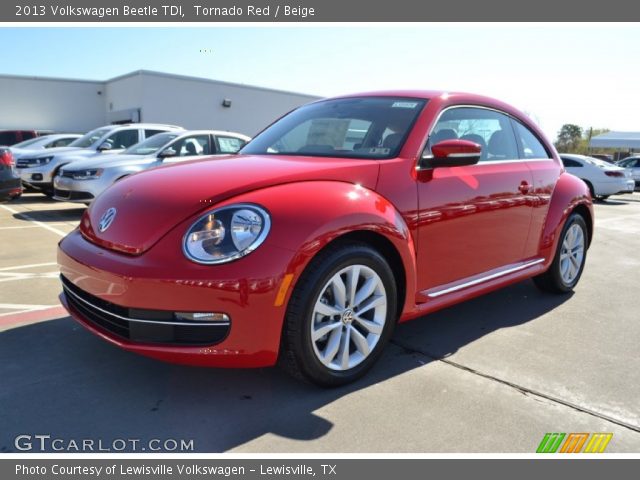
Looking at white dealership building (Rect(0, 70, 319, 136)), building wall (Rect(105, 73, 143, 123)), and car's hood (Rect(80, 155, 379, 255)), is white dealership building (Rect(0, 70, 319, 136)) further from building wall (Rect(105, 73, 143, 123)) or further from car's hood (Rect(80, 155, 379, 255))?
car's hood (Rect(80, 155, 379, 255))

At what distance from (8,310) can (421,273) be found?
2.96m

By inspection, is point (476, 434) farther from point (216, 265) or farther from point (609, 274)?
point (609, 274)

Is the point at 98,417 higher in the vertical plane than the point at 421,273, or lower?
lower

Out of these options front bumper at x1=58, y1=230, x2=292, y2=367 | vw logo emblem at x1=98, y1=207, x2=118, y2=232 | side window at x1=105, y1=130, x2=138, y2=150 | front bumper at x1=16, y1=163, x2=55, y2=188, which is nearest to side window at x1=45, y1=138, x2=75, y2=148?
front bumper at x1=16, y1=163, x2=55, y2=188

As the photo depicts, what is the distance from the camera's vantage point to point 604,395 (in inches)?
113

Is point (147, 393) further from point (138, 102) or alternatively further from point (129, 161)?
point (138, 102)

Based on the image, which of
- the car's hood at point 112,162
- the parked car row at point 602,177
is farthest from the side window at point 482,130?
the parked car row at point 602,177

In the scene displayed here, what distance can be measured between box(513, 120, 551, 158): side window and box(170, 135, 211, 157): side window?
6.12m

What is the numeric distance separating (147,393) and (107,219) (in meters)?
0.93

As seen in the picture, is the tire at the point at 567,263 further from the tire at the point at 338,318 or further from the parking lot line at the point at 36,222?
the parking lot line at the point at 36,222

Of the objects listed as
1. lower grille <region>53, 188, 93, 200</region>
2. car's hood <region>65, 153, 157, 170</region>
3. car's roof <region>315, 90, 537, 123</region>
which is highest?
car's roof <region>315, 90, 537, 123</region>

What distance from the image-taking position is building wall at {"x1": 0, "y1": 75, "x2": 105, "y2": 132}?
23641mm

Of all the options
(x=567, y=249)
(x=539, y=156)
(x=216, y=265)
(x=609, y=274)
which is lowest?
(x=609, y=274)
